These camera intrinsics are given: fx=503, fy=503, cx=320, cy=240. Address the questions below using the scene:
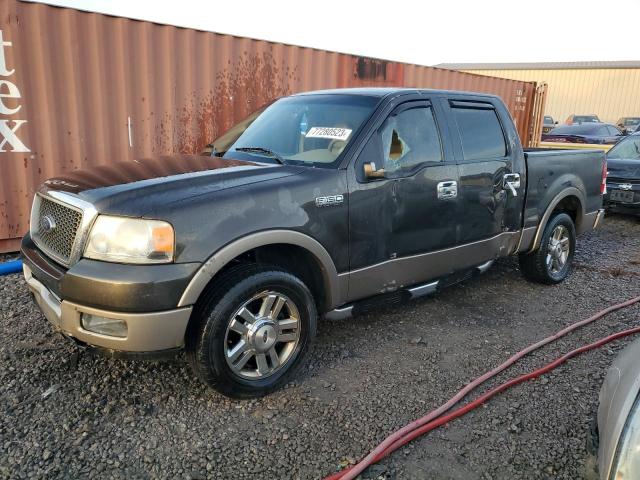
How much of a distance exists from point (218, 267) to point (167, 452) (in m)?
0.94

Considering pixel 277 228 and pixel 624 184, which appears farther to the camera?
pixel 624 184

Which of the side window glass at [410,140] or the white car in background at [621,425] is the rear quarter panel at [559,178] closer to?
the side window glass at [410,140]

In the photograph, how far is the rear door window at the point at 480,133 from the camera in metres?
3.97

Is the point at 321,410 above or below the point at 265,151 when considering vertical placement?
below

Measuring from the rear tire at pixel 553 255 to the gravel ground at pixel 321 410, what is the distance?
893 millimetres

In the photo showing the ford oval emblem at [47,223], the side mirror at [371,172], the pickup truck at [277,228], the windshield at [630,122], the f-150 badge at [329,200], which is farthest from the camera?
the windshield at [630,122]

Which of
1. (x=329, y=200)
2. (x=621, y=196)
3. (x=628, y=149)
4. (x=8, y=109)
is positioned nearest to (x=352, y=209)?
(x=329, y=200)

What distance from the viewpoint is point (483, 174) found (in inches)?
158

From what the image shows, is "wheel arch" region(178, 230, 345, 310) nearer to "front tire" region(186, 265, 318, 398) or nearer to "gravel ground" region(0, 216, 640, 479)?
"front tire" region(186, 265, 318, 398)

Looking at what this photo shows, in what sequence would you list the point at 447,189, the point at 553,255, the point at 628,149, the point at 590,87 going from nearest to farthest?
the point at 447,189 < the point at 553,255 < the point at 628,149 < the point at 590,87

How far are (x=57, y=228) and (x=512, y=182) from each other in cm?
349

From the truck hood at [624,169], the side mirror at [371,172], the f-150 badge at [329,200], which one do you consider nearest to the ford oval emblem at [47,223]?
the f-150 badge at [329,200]

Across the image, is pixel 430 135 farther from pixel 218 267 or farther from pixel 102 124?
pixel 102 124

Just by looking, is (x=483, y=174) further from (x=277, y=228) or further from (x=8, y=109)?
(x=8, y=109)
